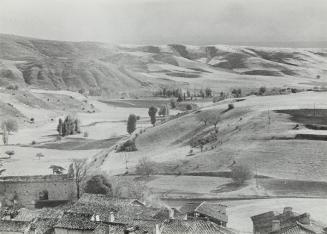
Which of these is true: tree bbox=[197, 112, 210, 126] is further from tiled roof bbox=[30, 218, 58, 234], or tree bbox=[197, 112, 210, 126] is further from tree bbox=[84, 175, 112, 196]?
tiled roof bbox=[30, 218, 58, 234]

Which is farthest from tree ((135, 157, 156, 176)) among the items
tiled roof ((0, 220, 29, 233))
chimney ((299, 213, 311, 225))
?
tiled roof ((0, 220, 29, 233))

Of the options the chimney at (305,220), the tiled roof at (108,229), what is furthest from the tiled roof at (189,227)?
the chimney at (305,220)

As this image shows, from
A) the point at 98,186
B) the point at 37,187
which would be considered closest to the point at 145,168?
Answer: the point at 98,186

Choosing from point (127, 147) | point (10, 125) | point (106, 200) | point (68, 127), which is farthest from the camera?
point (68, 127)

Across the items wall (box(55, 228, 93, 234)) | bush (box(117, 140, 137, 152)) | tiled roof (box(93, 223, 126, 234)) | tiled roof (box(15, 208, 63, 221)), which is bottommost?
bush (box(117, 140, 137, 152))

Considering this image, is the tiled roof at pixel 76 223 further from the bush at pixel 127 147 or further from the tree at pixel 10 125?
the tree at pixel 10 125

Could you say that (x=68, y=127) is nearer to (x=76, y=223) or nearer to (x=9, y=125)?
(x=9, y=125)
